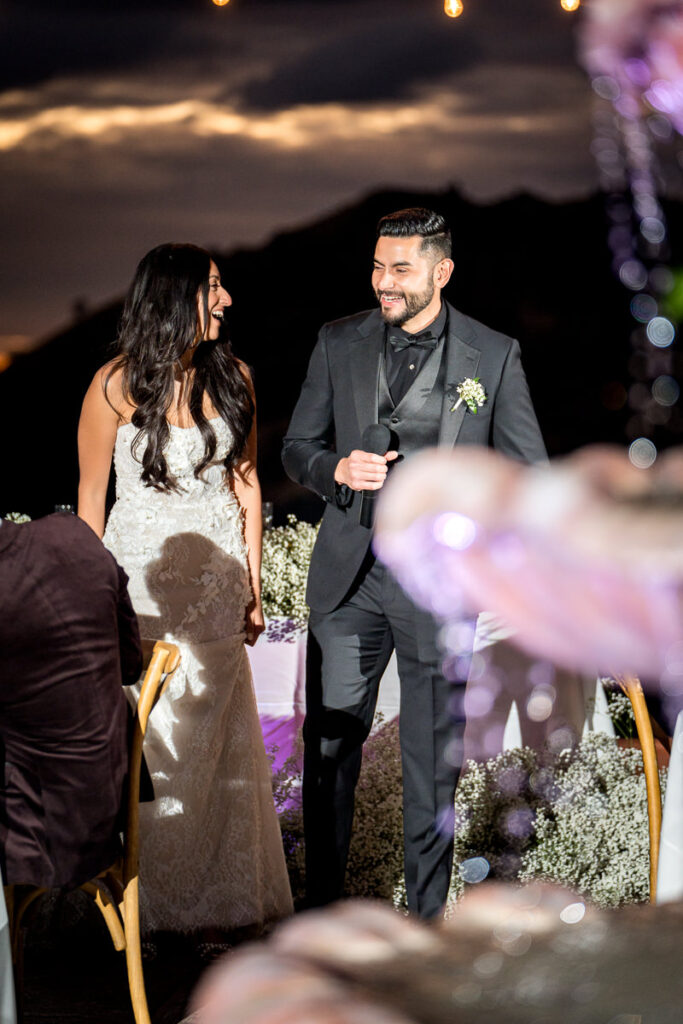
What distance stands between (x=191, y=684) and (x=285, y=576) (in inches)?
30.5

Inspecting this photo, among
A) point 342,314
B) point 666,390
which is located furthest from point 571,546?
point 342,314

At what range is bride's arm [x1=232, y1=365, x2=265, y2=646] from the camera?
2.63 metres

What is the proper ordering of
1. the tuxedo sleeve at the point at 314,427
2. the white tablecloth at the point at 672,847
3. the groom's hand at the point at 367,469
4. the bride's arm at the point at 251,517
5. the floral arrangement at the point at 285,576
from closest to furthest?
the white tablecloth at the point at 672,847 < the groom's hand at the point at 367,469 < the tuxedo sleeve at the point at 314,427 < the bride's arm at the point at 251,517 < the floral arrangement at the point at 285,576

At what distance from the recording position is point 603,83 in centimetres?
38

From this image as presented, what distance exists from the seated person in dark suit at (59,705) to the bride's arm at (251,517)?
35.6 inches

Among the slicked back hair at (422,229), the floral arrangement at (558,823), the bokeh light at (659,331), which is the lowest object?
the floral arrangement at (558,823)

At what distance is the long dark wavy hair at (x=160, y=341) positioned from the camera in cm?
245

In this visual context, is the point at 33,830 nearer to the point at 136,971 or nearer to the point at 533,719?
the point at 136,971

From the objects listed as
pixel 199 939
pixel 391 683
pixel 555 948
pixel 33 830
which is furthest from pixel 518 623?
pixel 391 683

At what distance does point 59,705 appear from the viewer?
162 cm

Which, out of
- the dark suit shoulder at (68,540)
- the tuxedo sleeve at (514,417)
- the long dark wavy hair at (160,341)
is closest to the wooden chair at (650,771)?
the tuxedo sleeve at (514,417)

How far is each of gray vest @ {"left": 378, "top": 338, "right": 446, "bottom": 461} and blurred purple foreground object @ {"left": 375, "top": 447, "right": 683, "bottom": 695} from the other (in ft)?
6.32

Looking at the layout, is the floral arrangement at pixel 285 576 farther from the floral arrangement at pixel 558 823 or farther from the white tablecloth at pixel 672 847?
the white tablecloth at pixel 672 847

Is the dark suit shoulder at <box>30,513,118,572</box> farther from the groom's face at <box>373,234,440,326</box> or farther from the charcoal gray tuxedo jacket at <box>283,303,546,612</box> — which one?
the groom's face at <box>373,234,440,326</box>
